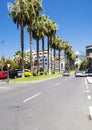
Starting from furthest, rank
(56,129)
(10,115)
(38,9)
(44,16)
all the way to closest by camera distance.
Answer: (44,16) < (38,9) < (10,115) < (56,129)

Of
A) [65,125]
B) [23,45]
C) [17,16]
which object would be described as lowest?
[65,125]

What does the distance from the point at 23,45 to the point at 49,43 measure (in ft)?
112

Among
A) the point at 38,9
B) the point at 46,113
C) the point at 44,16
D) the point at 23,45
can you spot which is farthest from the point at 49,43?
the point at 46,113

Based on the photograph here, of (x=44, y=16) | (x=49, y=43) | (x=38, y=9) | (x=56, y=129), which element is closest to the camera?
(x=56, y=129)

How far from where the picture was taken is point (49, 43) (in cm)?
8431

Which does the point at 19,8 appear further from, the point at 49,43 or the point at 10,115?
the point at 10,115

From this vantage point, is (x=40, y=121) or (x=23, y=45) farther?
(x=23, y=45)

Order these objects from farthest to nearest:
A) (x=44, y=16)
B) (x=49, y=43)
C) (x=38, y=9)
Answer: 1. (x=49, y=43)
2. (x=44, y=16)
3. (x=38, y=9)

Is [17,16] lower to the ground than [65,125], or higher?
higher

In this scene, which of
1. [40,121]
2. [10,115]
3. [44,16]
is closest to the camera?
[40,121]

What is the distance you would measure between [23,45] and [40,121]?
40.6m

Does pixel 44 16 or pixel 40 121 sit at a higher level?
pixel 44 16

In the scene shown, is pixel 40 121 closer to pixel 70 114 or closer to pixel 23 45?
pixel 70 114

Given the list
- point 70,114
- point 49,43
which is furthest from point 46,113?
point 49,43
